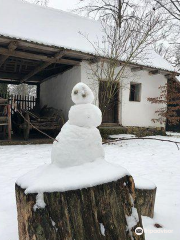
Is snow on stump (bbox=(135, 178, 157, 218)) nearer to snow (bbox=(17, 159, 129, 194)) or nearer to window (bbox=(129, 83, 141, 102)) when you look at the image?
snow (bbox=(17, 159, 129, 194))

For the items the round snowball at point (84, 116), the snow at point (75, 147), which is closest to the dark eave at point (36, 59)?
the round snowball at point (84, 116)

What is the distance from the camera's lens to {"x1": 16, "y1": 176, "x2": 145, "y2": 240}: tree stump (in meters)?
1.31

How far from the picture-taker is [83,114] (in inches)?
66.7

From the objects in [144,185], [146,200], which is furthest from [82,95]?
[146,200]

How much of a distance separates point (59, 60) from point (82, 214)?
6797 millimetres

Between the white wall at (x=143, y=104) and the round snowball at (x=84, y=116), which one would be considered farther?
the white wall at (x=143, y=104)

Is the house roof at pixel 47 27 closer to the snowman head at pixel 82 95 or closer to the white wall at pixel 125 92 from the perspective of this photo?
the white wall at pixel 125 92

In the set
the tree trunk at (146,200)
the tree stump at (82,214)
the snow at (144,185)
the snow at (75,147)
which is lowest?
the tree trunk at (146,200)

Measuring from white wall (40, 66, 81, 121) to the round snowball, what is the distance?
6.69 meters

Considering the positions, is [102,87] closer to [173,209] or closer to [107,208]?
[173,209]

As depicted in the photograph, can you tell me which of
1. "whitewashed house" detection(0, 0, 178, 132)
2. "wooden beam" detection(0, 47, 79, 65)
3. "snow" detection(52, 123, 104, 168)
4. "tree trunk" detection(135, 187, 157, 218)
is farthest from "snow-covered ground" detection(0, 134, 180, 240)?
"whitewashed house" detection(0, 0, 178, 132)

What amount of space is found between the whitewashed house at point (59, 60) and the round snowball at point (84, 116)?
16.9ft

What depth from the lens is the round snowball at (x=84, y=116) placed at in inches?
66.7

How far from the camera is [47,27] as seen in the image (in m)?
7.98
